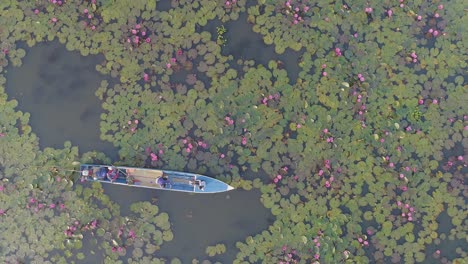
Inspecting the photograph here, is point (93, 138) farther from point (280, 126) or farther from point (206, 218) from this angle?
point (280, 126)

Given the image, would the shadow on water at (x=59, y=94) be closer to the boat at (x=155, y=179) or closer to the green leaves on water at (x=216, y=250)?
the boat at (x=155, y=179)

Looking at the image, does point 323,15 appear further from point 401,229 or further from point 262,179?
point 401,229

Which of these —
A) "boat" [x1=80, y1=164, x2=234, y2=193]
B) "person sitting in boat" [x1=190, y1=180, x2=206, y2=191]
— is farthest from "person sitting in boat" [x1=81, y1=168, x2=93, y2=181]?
"person sitting in boat" [x1=190, y1=180, x2=206, y2=191]

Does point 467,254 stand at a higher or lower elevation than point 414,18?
lower

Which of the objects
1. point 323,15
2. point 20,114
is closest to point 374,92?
point 323,15

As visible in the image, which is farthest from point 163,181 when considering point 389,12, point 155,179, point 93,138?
point 389,12

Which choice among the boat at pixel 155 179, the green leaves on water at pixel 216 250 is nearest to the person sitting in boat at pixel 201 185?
the boat at pixel 155 179

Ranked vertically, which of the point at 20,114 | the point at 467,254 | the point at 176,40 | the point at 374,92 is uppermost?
the point at 176,40
